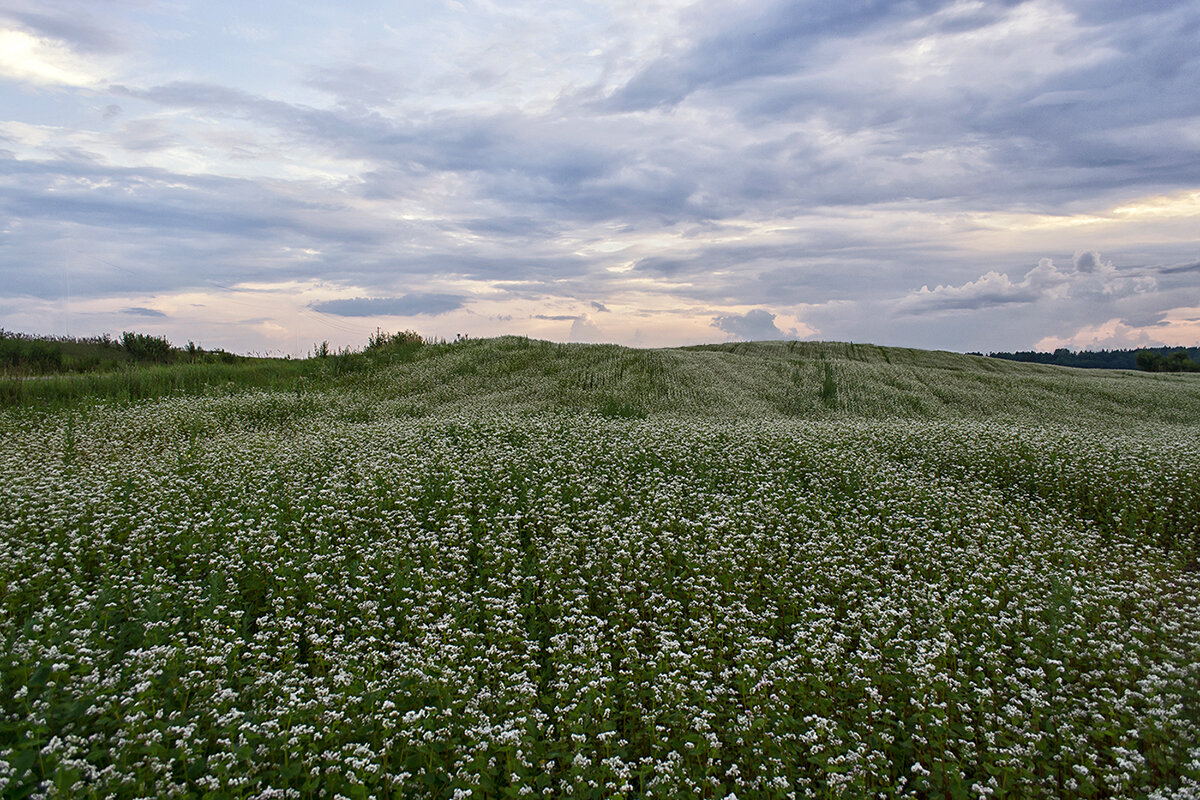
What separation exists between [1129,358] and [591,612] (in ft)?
338

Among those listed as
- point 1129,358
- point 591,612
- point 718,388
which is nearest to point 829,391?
point 718,388

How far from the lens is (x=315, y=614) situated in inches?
261

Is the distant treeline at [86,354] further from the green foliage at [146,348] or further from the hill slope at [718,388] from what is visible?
the hill slope at [718,388]

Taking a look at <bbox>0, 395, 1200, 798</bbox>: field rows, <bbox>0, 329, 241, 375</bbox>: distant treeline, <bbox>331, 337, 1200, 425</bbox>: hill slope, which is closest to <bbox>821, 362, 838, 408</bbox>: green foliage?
<bbox>331, 337, 1200, 425</bbox>: hill slope

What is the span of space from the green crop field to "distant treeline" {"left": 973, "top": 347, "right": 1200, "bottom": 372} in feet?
212

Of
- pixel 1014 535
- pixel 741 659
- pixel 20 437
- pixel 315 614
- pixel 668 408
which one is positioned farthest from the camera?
pixel 668 408

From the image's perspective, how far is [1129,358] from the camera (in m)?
83.6

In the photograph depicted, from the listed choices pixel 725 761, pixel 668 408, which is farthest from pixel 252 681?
pixel 668 408

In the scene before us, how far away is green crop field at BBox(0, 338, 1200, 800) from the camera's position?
4.62 m

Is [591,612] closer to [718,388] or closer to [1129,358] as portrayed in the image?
[718,388]

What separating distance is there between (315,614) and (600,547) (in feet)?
11.0

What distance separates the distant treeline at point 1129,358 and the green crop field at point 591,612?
212 feet

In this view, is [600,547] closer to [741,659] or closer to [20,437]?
[741,659]

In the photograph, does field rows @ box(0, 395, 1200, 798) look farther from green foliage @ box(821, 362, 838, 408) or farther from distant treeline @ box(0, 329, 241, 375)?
distant treeline @ box(0, 329, 241, 375)
